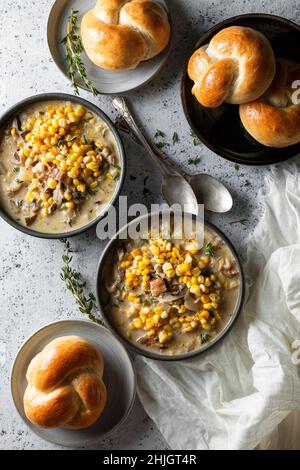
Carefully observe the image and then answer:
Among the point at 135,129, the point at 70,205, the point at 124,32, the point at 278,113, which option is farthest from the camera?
the point at 135,129

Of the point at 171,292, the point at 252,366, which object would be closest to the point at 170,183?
the point at 171,292

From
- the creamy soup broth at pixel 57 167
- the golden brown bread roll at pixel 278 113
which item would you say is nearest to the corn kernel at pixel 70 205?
the creamy soup broth at pixel 57 167

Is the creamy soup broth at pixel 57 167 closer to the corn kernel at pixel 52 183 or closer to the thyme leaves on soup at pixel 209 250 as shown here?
the corn kernel at pixel 52 183

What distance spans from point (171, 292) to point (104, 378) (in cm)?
63

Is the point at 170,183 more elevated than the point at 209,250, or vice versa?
the point at 170,183

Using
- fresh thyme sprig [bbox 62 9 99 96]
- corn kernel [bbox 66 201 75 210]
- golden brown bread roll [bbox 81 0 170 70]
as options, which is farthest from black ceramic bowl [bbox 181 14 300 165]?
corn kernel [bbox 66 201 75 210]

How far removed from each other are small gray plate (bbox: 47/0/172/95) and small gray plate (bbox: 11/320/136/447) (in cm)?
135

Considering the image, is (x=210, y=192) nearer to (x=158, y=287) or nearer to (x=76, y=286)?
(x=158, y=287)

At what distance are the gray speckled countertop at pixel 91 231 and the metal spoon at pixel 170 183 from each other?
109mm

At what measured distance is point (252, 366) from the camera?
344 centimetres

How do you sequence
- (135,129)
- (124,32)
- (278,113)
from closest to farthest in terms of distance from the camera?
1. (278,113)
2. (124,32)
3. (135,129)

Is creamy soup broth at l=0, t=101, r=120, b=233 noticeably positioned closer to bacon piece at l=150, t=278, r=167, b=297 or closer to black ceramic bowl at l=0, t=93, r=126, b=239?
black ceramic bowl at l=0, t=93, r=126, b=239

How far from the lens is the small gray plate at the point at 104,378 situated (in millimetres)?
3422

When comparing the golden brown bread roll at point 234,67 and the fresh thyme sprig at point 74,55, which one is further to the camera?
the fresh thyme sprig at point 74,55
